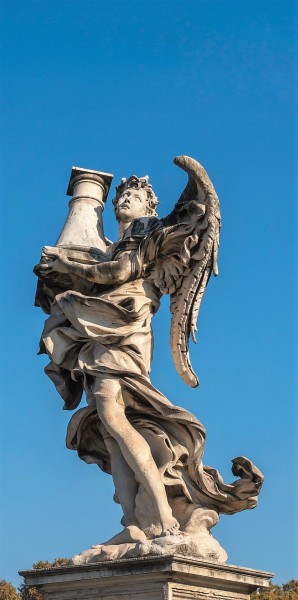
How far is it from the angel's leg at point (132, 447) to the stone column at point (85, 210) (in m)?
1.49

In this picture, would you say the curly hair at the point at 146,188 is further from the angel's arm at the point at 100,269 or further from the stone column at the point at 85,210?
the angel's arm at the point at 100,269

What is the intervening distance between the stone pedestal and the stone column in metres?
2.86

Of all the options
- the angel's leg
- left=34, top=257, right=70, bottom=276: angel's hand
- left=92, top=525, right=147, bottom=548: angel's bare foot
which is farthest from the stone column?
left=92, top=525, right=147, bottom=548: angel's bare foot

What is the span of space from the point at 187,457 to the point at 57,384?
133 cm

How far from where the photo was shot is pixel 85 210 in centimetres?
833

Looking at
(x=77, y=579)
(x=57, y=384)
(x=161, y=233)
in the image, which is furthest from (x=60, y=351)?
(x=77, y=579)

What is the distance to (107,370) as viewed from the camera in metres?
7.14

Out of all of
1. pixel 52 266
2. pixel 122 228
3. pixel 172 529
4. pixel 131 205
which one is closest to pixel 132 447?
pixel 172 529

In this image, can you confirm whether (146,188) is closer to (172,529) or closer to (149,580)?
(172,529)

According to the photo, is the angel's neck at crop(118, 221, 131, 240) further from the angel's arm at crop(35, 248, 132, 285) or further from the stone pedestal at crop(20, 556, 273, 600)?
the stone pedestal at crop(20, 556, 273, 600)

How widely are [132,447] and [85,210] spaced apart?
2.53 meters

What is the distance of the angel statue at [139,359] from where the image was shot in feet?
22.3

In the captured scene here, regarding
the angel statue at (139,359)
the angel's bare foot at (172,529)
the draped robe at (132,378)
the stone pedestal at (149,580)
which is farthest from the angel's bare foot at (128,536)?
the draped robe at (132,378)

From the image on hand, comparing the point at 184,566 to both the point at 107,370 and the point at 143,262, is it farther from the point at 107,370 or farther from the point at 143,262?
the point at 143,262
